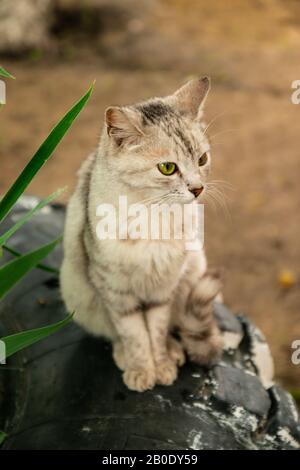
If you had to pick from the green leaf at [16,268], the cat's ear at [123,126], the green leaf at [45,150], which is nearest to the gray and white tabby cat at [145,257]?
the cat's ear at [123,126]

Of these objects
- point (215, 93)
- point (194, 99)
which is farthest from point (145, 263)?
point (215, 93)

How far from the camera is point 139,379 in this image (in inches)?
69.4

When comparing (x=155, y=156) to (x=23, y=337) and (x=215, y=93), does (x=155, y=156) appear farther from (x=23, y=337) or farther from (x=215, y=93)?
(x=215, y=93)

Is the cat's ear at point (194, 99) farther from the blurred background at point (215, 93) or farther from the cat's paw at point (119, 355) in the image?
the blurred background at point (215, 93)

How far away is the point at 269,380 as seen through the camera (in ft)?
6.18

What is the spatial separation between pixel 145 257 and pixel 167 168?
0.29 metres

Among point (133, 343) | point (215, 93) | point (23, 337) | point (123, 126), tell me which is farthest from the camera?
point (215, 93)

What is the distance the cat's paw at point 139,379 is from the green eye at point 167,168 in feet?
1.99

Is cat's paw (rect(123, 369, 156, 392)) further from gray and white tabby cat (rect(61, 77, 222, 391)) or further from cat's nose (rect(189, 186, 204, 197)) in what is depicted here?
cat's nose (rect(189, 186, 204, 197))

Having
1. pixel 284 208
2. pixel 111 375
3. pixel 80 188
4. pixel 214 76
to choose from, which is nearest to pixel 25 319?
pixel 111 375

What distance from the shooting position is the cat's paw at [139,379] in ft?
5.66

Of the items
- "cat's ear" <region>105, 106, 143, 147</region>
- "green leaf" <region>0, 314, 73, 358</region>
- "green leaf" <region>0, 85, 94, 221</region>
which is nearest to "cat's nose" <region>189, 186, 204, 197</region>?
"cat's ear" <region>105, 106, 143, 147</region>

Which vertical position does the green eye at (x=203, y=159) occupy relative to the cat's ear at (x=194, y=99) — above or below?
below
